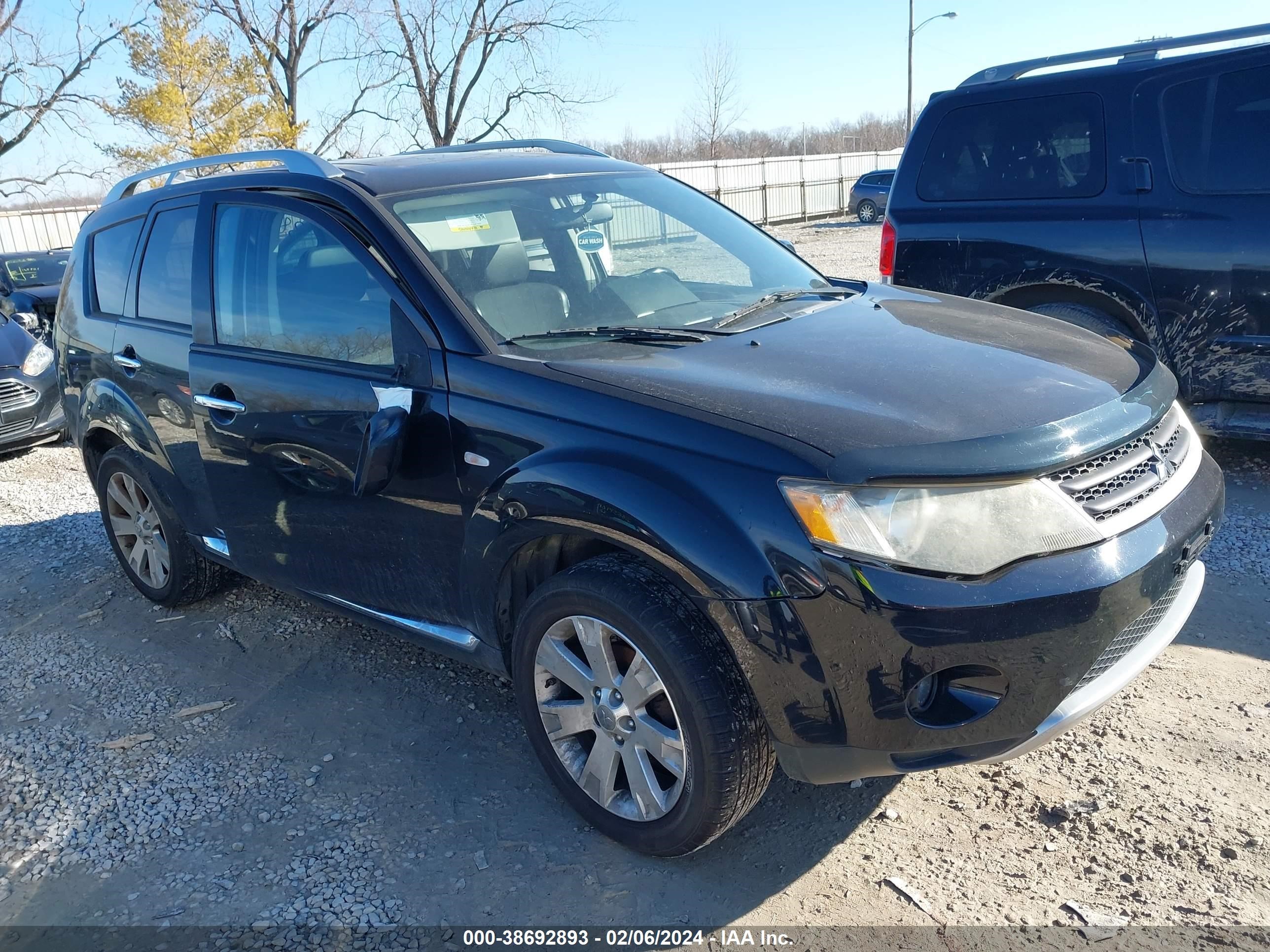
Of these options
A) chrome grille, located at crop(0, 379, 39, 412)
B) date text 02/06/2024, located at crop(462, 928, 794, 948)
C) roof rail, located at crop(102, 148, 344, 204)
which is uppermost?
roof rail, located at crop(102, 148, 344, 204)

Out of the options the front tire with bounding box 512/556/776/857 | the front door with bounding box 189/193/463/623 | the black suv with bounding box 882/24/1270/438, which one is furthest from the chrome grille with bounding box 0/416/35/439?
the front tire with bounding box 512/556/776/857

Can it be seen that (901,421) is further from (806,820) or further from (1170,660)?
(1170,660)

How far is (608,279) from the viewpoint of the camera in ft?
11.1

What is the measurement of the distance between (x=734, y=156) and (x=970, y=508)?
61.7 meters

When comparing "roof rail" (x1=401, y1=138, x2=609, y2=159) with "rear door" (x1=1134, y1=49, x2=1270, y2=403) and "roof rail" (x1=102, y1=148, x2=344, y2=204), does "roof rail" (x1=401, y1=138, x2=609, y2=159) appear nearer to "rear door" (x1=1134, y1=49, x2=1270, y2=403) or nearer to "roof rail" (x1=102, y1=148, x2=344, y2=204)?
"roof rail" (x1=102, y1=148, x2=344, y2=204)

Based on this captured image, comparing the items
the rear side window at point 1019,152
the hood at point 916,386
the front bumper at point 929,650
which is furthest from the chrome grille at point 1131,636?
the rear side window at point 1019,152

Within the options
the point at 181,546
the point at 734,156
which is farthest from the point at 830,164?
the point at 181,546

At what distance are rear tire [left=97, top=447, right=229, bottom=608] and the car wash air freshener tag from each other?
2154 millimetres

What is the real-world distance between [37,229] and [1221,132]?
26.0 metres

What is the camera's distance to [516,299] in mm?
3174

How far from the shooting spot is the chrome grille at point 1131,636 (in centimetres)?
239

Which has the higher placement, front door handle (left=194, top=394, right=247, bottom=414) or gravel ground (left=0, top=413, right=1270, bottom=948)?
front door handle (left=194, top=394, right=247, bottom=414)

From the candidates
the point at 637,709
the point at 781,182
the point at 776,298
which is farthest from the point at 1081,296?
the point at 781,182

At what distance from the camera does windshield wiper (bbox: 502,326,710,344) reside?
9.91 ft
